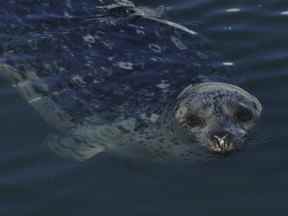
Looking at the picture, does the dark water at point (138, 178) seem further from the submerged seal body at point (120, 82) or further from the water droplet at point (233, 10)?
the water droplet at point (233, 10)

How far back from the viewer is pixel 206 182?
6.73 metres

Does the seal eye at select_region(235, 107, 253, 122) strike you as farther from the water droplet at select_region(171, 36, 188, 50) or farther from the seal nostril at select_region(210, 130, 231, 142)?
the water droplet at select_region(171, 36, 188, 50)

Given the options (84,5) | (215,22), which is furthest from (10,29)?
(215,22)

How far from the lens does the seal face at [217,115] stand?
6.86 meters

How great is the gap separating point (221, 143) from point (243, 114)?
1.95 feet

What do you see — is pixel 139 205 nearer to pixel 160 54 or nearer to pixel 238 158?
pixel 238 158

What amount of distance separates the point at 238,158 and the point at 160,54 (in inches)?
76.6

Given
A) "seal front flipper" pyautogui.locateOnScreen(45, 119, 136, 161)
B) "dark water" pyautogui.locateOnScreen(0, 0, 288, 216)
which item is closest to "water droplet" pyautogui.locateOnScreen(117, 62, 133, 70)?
"seal front flipper" pyautogui.locateOnScreen(45, 119, 136, 161)

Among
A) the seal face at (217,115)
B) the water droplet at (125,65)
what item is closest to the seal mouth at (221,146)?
the seal face at (217,115)

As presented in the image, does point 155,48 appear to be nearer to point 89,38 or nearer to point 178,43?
point 178,43

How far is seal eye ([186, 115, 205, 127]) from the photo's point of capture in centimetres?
716

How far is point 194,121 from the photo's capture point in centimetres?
721

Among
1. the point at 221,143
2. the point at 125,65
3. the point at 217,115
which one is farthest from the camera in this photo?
the point at 125,65

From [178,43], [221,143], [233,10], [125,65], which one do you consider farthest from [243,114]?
[233,10]
